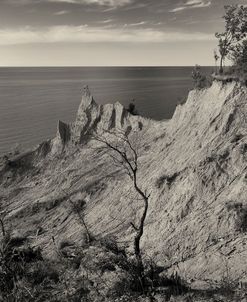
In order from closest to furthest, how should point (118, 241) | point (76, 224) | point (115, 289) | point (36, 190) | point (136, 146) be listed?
point (115, 289) → point (118, 241) → point (76, 224) → point (136, 146) → point (36, 190)

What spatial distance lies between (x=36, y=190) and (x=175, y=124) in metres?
18.7

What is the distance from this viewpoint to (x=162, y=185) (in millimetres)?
31922

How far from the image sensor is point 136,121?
47.3 meters

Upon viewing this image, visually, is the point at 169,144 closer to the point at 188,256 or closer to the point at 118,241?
the point at 118,241

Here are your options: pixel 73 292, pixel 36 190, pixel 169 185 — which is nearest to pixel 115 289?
pixel 73 292

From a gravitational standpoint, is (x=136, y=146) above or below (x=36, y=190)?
above

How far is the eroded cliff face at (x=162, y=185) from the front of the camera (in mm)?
24609

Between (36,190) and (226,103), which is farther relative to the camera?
(36,190)

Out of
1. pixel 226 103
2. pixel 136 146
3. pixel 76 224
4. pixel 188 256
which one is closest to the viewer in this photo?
pixel 188 256

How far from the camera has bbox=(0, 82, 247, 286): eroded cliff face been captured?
2461 cm

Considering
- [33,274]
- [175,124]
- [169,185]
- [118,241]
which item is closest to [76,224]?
[118,241]

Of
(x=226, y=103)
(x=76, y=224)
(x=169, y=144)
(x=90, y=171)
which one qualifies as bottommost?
(x=76, y=224)

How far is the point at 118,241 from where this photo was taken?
98.5ft

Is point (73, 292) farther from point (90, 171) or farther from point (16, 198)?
point (16, 198)
